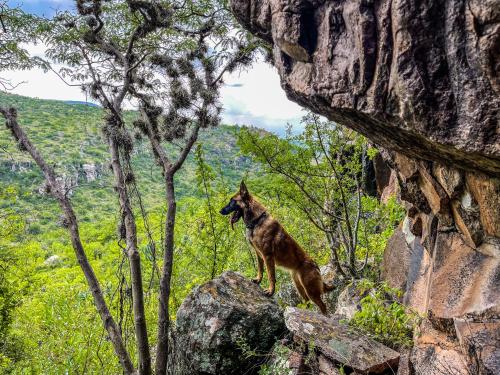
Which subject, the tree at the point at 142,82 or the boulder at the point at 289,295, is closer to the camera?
the tree at the point at 142,82

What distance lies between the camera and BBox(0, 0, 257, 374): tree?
23.9ft

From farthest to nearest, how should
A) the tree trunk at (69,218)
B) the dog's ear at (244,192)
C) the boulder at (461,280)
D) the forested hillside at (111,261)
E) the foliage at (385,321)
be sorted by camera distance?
the forested hillside at (111,261)
the dog's ear at (244,192)
the tree trunk at (69,218)
the foliage at (385,321)
the boulder at (461,280)

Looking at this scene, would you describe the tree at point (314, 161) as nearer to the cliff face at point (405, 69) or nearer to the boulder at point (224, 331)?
the boulder at point (224, 331)

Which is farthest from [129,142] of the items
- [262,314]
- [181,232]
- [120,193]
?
[181,232]

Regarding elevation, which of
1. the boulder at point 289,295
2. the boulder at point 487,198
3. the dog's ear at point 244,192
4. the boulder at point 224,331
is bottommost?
the boulder at point 289,295

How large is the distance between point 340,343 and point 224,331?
2.18 m

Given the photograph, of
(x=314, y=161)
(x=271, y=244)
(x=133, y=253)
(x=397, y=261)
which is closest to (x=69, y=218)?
(x=133, y=253)

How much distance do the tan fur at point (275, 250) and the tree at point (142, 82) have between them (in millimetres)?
1453

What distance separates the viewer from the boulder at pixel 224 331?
279 inches

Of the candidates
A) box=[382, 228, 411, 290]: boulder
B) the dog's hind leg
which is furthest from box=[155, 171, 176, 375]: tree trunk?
box=[382, 228, 411, 290]: boulder

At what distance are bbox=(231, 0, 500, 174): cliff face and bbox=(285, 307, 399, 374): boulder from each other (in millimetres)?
2861

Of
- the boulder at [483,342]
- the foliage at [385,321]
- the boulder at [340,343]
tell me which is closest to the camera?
the boulder at [483,342]

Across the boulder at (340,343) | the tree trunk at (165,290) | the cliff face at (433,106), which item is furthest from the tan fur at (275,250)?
the cliff face at (433,106)

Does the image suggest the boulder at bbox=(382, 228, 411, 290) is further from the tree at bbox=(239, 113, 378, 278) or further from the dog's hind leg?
the dog's hind leg
